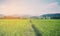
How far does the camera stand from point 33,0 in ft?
4.67

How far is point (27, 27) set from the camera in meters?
1.40

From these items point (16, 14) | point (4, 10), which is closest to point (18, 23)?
point (16, 14)

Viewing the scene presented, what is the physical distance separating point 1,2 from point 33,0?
0.35 m

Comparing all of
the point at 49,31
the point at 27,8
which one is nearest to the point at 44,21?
the point at 49,31

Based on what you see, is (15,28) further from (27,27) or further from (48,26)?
(48,26)

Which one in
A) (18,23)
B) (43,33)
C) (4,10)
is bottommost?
(43,33)

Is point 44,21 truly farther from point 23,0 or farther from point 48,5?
point 23,0

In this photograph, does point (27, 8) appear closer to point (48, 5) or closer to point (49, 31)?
point (48, 5)

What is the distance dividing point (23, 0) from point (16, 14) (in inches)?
6.7

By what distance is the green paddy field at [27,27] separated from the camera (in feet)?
4.53

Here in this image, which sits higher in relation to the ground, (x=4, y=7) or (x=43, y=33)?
(x=4, y=7)

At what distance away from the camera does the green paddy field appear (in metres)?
1.38

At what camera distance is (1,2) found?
1410 millimetres

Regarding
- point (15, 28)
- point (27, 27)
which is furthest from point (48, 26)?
point (15, 28)
